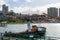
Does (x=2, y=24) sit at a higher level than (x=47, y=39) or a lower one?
lower

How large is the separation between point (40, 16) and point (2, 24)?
34.6m

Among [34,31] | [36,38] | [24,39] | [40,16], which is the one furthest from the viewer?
[40,16]

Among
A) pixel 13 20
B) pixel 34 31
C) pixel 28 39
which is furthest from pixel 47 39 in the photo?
pixel 13 20

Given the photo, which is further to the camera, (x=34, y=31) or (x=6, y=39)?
(x=34, y=31)

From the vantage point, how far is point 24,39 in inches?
488

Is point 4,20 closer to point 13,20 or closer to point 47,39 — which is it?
point 13,20

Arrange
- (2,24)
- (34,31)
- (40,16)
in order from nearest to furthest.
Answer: (34,31) → (40,16) → (2,24)

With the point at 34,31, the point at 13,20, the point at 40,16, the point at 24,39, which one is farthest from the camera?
the point at 13,20

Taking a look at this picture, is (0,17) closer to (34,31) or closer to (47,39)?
(34,31)

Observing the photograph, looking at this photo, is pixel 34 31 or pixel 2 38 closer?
pixel 2 38

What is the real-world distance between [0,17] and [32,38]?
98032 millimetres

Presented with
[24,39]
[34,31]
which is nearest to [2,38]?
[24,39]

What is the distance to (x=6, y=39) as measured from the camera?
11.8 m

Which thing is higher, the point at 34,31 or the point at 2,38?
the point at 2,38
